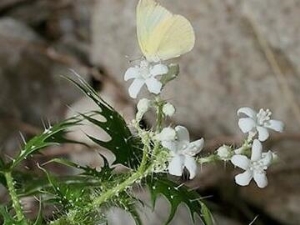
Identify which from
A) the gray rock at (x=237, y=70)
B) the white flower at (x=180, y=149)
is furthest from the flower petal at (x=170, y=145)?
the gray rock at (x=237, y=70)

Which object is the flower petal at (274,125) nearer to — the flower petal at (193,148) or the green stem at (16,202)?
the flower petal at (193,148)

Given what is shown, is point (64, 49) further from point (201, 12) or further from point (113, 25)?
point (201, 12)

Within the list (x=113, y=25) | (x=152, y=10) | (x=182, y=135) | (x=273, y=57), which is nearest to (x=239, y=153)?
(x=182, y=135)

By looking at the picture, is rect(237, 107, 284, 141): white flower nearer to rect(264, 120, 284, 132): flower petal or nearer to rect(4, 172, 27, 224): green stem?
rect(264, 120, 284, 132): flower petal

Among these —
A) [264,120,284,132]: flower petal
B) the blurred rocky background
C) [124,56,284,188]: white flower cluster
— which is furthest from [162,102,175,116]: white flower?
the blurred rocky background

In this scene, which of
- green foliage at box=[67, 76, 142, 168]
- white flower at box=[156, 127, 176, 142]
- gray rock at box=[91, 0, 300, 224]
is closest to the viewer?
white flower at box=[156, 127, 176, 142]

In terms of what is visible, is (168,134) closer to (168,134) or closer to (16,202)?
(168,134)
